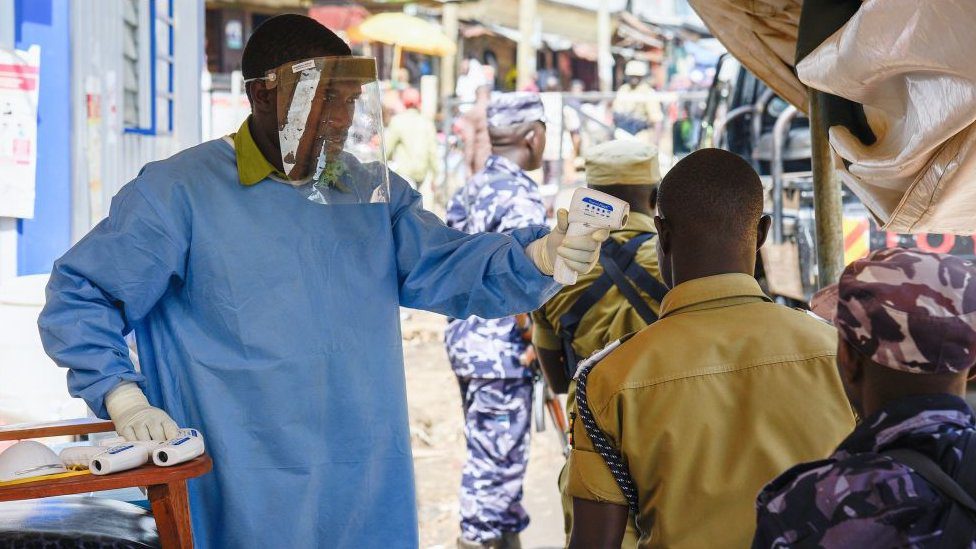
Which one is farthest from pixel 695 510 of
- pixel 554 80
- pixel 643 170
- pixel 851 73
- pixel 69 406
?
pixel 554 80

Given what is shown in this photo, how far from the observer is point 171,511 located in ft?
7.82

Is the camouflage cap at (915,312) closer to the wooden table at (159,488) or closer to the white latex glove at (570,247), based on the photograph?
the white latex glove at (570,247)

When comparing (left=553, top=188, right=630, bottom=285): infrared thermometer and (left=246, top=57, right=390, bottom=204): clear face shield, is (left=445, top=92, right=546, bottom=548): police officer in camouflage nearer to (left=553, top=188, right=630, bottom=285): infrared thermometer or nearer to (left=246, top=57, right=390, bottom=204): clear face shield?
(left=246, top=57, right=390, bottom=204): clear face shield

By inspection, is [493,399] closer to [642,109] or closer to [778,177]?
[778,177]

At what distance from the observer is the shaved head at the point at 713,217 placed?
2.29 m

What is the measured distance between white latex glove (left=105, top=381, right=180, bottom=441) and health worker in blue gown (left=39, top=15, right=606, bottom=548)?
12 millimetres

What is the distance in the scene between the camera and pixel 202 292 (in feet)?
8.75

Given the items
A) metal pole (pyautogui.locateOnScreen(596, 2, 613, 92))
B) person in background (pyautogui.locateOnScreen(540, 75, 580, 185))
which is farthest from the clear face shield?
metal pole (pyautogui.locateOnScreen(596, 2, 613, 92))

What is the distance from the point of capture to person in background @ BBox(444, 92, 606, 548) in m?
4.96

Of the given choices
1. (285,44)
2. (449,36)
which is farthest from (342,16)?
(285,44)

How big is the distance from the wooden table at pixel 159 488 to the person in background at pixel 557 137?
10.8 m

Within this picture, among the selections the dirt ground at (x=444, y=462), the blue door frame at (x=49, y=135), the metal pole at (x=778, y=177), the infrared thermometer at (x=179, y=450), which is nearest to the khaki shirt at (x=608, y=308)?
the infrared thermometer at (x=179, y=450)

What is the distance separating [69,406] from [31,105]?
118 centimetres

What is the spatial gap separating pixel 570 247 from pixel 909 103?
0.74 metres
